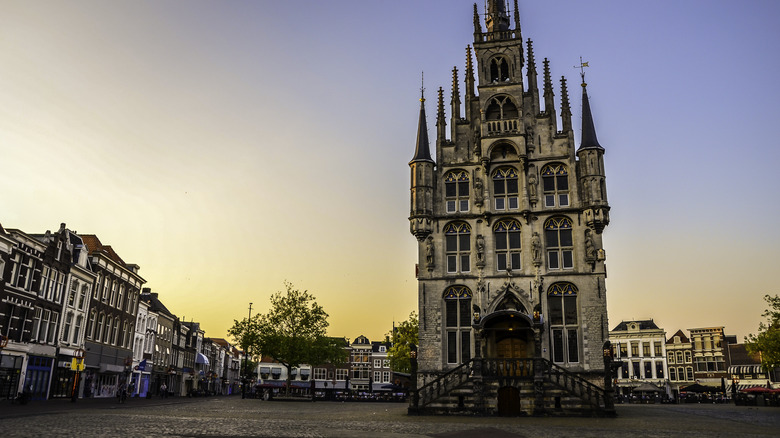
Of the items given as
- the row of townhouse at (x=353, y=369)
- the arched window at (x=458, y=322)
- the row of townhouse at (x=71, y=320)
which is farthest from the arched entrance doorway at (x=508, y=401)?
the row of townhouse at (x=353, y=369)

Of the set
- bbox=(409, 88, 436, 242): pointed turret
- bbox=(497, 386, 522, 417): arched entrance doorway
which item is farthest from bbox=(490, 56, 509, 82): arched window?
bbox=(497, 386, 522, 417): arched entrance doorway

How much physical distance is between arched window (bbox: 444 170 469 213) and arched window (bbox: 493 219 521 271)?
273cm

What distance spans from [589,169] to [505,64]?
10.0 meters

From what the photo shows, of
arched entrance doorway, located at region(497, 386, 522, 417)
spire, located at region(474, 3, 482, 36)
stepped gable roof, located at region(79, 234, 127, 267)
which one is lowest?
arched entrance doorway, located at region(497, 386, 522, 417)

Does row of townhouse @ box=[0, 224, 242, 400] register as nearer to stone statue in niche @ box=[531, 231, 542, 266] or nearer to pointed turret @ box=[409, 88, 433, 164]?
pointed turret @ box=[409, 88, 433, 164]

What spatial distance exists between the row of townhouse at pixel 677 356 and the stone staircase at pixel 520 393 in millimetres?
64188

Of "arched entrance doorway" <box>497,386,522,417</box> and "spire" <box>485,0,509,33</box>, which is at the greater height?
"spire" <box>485,0,509,33</box>

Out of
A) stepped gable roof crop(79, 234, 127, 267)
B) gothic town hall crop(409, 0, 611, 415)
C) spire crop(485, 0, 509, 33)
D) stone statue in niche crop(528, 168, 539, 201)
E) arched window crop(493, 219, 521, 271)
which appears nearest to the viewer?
gothic town hall crop(409, 0, 611, 415)

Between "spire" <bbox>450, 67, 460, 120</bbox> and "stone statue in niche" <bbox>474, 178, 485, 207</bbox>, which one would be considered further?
"spire" <bbox>450, 67, 460, 120</bbox>

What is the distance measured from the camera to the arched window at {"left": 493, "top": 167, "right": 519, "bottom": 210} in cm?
3788

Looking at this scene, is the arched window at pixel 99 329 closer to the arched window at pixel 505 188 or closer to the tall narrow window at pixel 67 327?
the tall narrow window at pixel 67 327

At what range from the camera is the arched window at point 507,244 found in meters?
36.6

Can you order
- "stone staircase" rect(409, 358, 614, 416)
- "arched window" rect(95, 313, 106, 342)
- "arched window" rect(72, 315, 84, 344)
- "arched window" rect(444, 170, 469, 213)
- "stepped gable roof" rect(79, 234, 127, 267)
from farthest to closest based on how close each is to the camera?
"stepped gable roof" rect(79, 234, 127, 267), "arched window" rect(95, 313, 106, 342), "arched window" rect(72, 315, 84, 344), "arched window" rect(444, 170, 469, 213), "stone staircase" rect(409, 358, 614, 416)

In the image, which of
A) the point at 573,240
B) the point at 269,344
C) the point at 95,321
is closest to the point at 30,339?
the point at 95,321
